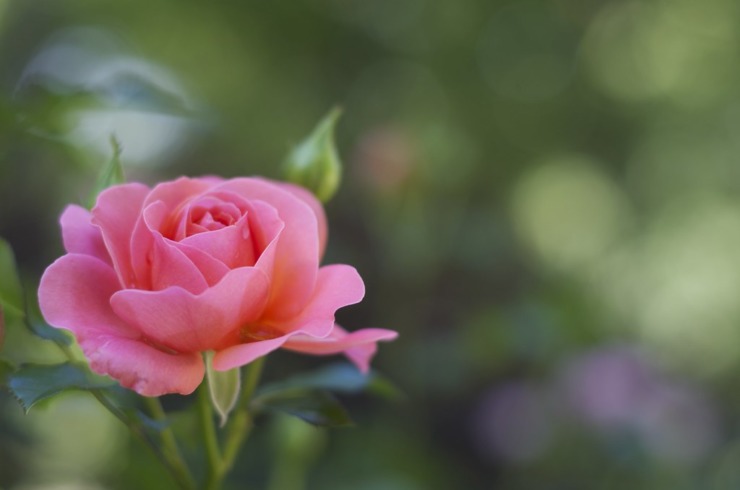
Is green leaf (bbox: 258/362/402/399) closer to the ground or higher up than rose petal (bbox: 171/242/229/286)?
closer to the ground

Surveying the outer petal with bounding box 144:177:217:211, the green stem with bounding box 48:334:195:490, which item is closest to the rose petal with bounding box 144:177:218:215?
the outer petal with bounding box 144:177:217:211

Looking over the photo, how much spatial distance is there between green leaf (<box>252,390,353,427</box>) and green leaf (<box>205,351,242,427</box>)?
0.04 metres

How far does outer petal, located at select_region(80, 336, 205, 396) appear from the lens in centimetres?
36

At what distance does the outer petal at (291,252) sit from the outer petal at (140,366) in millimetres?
64

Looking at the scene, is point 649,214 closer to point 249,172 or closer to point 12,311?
point 249,172

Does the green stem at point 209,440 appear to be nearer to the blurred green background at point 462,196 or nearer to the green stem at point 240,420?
the green stem at point 240,420

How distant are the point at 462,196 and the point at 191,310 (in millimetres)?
2556

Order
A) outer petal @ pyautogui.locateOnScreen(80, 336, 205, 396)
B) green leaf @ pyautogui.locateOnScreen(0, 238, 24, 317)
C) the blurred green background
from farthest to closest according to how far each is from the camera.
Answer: the blurred green background
green leaf @ pyautogui.locateOnScreen(0, 238, 24, 317)
outer petal @ pyautogui.locateOnScreen(80, 336, 205, 396)

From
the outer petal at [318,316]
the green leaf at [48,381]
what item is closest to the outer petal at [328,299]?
the outer petal at [318,316]

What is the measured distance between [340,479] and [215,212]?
3.05 feet

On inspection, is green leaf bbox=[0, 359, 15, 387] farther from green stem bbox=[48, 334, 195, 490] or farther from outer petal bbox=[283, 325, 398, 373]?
outer petal bbox=[283, 325, 398, 373]

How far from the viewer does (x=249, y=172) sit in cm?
273

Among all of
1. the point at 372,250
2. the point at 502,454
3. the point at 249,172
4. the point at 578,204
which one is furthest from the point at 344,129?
the point at 502,454

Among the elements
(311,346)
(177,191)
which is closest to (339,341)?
(311,346)
